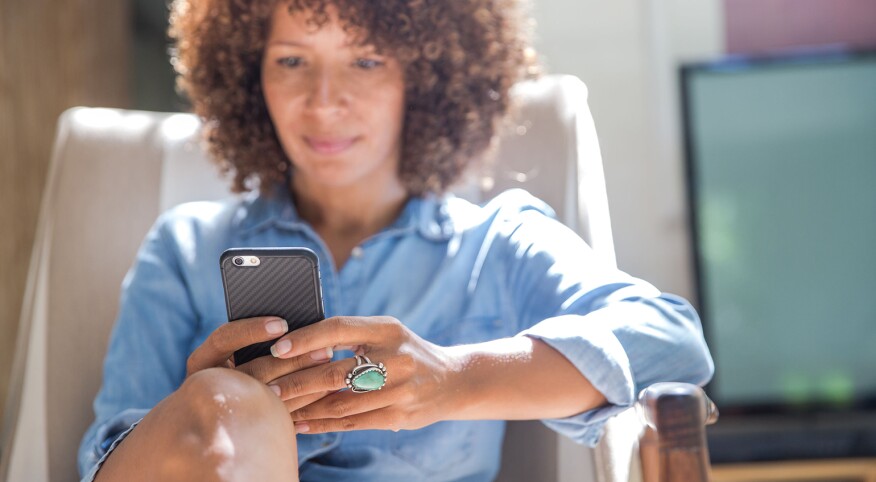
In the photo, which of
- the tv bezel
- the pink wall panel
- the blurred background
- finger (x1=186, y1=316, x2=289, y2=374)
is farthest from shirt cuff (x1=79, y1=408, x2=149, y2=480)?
the pink wall panel

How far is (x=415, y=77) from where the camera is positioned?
1317mm

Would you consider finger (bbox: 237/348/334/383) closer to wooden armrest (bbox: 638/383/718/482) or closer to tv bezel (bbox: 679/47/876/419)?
wooden armrest (bbox: 638/383/718/482)

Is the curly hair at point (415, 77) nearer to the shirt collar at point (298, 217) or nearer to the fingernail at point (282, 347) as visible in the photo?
the shirt collar at point (298, 217)

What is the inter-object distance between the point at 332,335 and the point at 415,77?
1.78ft

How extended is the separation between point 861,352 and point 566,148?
1.53 metres

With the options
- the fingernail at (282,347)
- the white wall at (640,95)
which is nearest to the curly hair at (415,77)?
the fingernail at (282,347)

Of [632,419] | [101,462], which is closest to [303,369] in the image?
[101,462]

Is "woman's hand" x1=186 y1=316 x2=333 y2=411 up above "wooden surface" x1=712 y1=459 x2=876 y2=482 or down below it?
above

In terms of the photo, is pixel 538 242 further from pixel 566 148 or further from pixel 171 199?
pixel 171 199

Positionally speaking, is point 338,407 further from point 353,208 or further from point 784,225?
point 784,225

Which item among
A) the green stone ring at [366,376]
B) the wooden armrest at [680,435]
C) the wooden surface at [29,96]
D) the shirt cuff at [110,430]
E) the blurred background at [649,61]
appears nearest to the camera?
the wooden armrest at [680,435]

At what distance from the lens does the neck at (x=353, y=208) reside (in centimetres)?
129

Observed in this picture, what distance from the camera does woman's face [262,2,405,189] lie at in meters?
1.19

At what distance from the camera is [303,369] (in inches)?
35.0
